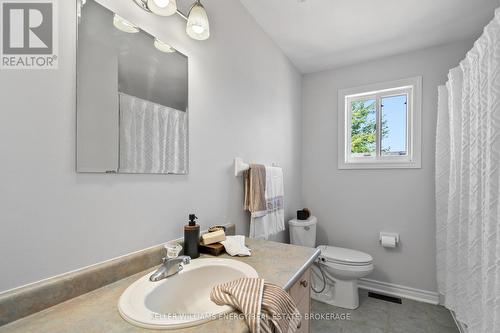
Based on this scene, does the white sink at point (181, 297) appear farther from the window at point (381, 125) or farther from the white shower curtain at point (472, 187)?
the window at point (381, 125)

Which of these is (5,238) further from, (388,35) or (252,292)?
(388,35)

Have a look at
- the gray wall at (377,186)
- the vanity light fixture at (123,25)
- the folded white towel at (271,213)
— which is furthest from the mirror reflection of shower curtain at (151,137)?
the gray wall at (377,186)

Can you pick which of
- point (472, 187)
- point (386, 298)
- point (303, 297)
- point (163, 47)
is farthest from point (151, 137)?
point (386, 298)

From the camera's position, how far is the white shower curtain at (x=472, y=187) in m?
0.96

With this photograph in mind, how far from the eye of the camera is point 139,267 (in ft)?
2.93

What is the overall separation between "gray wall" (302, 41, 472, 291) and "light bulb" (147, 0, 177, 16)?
204cm

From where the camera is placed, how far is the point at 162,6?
0.92 metres

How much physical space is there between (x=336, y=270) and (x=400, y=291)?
0.80 meters

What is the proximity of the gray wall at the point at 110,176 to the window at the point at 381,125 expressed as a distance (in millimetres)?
1246

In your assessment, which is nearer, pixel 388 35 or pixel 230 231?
pixel 230 231

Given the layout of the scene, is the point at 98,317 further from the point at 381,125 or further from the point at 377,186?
the point at 381,125

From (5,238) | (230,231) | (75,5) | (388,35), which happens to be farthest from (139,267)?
(388,35)

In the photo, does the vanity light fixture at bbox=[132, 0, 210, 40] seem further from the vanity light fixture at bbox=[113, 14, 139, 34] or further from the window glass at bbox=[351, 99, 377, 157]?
the window glass at bbox=[351, 99, 377, 157]

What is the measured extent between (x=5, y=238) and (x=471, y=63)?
2.23 metres
